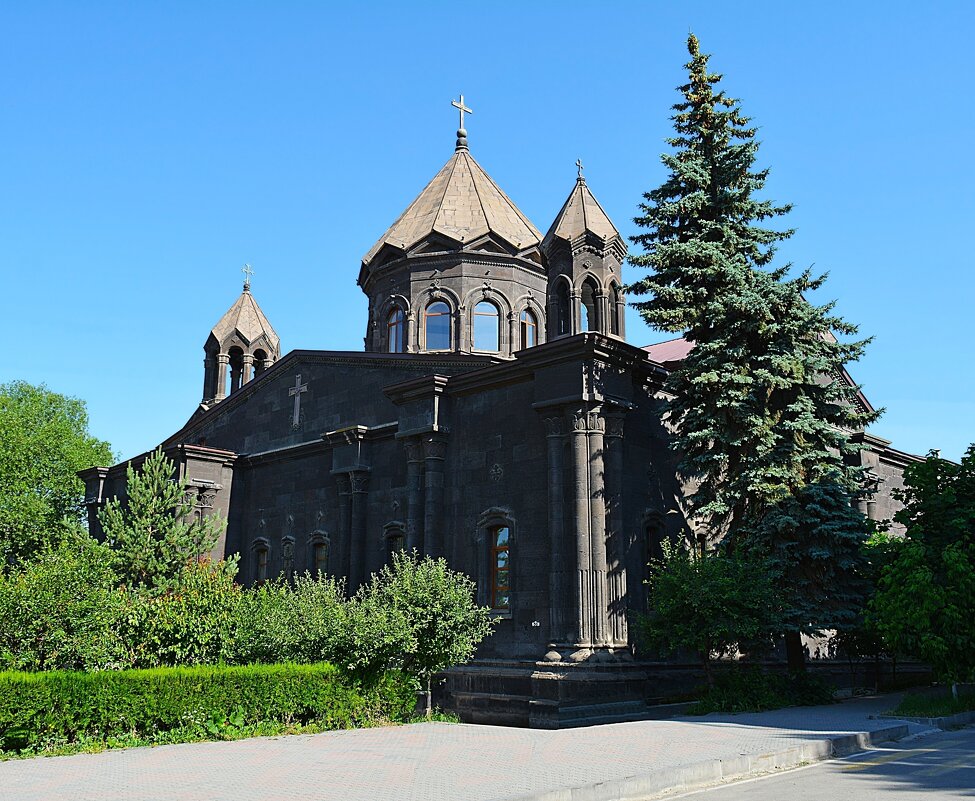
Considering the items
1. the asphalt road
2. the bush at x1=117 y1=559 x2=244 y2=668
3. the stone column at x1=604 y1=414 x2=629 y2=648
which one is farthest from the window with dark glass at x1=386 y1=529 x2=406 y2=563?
the asphalt road

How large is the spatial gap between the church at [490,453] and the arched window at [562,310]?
75 mm

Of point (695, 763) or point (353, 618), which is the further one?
point (353, 618)

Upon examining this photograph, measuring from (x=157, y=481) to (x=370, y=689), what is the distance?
9.77m

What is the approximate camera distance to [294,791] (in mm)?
9719

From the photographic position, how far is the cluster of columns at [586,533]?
19.0m

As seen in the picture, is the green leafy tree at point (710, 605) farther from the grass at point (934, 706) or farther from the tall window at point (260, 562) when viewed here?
the tall window at point (260, 562)

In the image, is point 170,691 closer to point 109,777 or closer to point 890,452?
point 109,777

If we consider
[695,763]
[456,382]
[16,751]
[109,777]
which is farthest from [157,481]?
[695,763]

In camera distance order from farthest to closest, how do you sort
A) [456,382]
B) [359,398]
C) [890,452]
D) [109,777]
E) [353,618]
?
[890,452]
[359,398]
[456,382]
[353,618]
[109,777]

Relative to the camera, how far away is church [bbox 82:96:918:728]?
19.5 metres

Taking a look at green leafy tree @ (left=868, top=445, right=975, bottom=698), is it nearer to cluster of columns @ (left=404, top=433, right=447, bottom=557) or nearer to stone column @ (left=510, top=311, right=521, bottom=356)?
cluster of columns @ (left=404, top=433, right=447, bottom=557)

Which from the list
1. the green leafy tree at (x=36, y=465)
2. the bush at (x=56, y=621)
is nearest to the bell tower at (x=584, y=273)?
the bush at (x=56, y=621)

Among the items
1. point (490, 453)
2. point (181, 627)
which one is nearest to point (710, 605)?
point (490, 453)

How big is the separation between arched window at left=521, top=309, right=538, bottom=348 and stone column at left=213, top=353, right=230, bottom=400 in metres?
13.3
